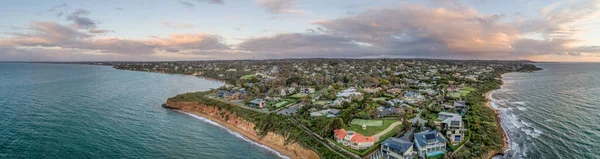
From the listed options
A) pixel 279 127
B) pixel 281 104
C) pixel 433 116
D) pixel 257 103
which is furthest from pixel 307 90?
pixel 279 127

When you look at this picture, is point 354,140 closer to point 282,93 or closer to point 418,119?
point 418,119

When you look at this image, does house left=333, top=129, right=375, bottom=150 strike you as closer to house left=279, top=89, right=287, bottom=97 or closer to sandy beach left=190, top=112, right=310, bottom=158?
sandy beach left=190, top=112, right=310, bottom=158

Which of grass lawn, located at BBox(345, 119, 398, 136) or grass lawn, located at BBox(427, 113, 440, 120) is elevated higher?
grass lawn, located at BBox(427, 113, 440, 120)

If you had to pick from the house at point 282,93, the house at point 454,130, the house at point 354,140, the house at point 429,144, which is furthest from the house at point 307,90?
the house at point 429,144

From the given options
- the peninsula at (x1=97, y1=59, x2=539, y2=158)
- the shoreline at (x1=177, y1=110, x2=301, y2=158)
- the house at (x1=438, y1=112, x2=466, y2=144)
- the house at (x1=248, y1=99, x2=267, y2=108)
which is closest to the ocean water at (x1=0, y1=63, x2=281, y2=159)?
the shoreline at (x1=177, y1=110, x2=301, y2=158)

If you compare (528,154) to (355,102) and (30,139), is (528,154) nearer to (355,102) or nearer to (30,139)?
(355,102)

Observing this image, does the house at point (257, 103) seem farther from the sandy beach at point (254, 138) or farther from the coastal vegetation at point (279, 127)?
the sandy beach at point (254, 138)
